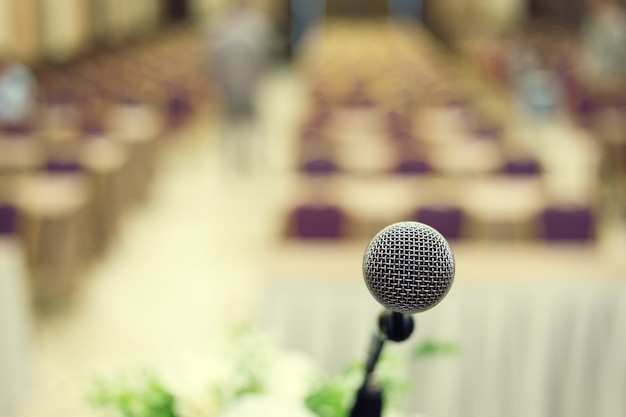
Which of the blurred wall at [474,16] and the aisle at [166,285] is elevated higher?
the aisle at [166,285]

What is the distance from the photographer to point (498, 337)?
2.80 m

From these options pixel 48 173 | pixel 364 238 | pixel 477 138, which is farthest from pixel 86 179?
pixel 477 138

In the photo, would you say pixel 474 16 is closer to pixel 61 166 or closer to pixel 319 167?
pixel 319 167

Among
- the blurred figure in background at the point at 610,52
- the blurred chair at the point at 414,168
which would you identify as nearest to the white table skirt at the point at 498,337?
the blurred chair at the point at 414,168

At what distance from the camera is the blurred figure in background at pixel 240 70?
327 inches

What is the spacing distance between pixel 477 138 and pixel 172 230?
298 centimetres

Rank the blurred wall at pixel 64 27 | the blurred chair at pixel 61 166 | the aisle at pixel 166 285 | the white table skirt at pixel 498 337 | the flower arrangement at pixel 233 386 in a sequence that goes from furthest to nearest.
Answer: the blurred wall at pixel 64 27, the blurred chair at pixel 61 166, the aisle at pixel 166 285, the white table skirt at pixel 498 337, the flower arrangement at pixel 233 386

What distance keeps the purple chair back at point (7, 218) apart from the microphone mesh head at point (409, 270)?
4.39m

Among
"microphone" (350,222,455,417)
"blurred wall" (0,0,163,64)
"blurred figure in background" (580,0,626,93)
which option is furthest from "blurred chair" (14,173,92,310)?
"blurred figure in background" (580,0,626,93)

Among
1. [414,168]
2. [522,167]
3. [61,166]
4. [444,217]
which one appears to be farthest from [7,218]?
[522,167]

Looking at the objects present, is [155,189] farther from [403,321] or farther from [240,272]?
[403,321]

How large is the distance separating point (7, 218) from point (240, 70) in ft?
13.2

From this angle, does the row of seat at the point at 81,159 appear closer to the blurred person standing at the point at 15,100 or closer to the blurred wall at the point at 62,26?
the blurred person standing at the point at 15,100

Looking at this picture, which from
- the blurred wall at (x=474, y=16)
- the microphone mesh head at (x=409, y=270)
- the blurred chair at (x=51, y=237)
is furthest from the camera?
the blurred wall at (x=474, y=16)
